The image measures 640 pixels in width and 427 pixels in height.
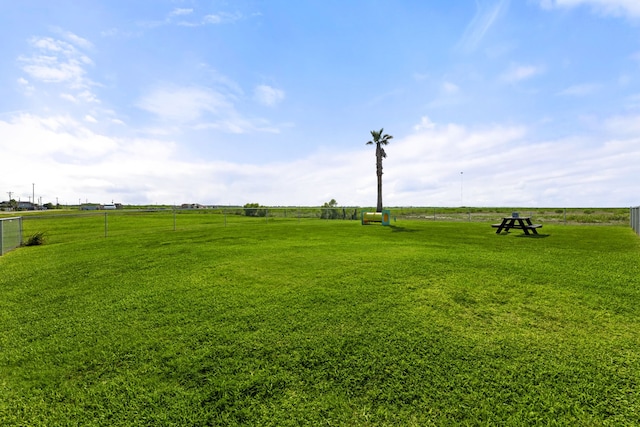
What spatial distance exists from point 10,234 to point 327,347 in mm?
13635

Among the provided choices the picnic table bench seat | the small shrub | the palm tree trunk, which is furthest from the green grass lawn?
the palm tree trunk

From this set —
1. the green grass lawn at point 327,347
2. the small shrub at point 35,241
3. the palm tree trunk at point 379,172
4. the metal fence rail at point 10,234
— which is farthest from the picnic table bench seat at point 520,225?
the small shrub at point 35,241

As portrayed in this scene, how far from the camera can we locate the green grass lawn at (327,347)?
2.68 meters

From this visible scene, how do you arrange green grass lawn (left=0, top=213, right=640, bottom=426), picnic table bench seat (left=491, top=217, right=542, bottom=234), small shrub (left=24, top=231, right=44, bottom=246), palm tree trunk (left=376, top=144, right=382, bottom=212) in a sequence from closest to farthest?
green grass lawn (left=0, top=213, right=640, bottom=426), small shrub (left=24, top=231, right=44, bottom=246), picnic table bench seat (left=491, top=217, right=542, bottom=234), palm tree trunk (left=376, top=144, right=382, bottom=212)

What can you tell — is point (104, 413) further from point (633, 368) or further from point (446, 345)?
point (633, 368)

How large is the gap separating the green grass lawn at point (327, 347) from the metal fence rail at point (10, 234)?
551cm

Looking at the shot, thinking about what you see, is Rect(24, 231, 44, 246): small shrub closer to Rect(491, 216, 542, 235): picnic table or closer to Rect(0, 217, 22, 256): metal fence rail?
Rect(0, 217, 22, 256): metal fence rail

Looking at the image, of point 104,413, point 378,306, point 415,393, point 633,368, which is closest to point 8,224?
point 104,413

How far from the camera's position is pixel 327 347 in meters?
3.46

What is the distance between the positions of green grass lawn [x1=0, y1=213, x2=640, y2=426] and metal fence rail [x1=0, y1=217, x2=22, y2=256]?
5.51 m

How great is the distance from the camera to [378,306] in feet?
14.6

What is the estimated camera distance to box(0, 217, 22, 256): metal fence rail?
1021 cm

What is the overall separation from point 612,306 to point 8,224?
16.7 meters

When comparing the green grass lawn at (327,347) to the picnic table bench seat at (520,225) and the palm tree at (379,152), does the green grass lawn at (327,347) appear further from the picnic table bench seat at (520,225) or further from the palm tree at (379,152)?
the palm tree at (379,152)
